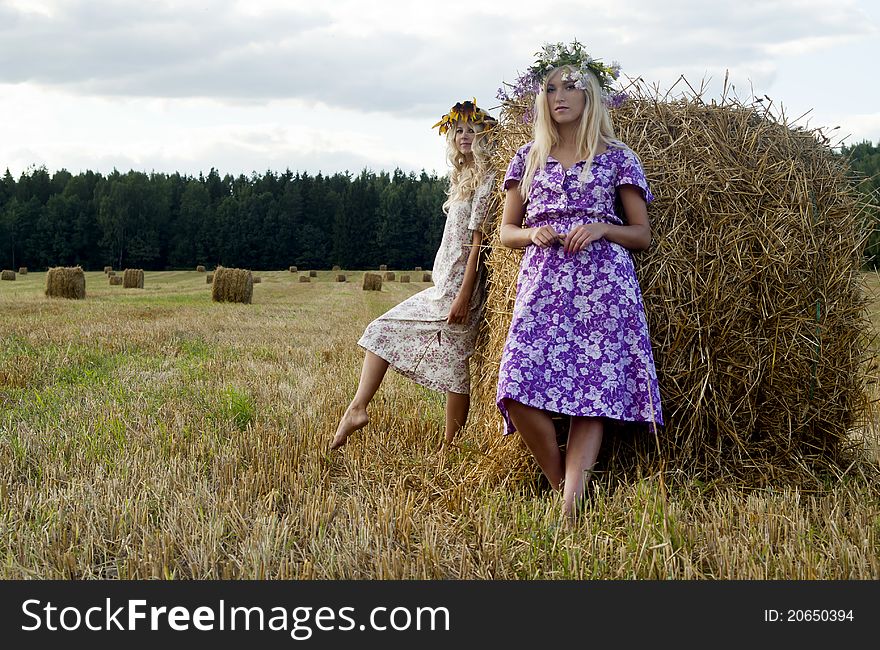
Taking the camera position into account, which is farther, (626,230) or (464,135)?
(464,135)

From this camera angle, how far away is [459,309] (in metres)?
4.52

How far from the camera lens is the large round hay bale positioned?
12.8ft

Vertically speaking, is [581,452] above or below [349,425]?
above

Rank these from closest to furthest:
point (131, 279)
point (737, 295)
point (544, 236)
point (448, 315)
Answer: point (544, 236) < point (737, 295) < point (448, 315) < point (131, 279)

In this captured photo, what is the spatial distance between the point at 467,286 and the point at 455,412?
2.61 ft

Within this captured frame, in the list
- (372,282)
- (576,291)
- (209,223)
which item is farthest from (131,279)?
(209,223)

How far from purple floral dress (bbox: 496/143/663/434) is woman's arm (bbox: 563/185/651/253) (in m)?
0.04

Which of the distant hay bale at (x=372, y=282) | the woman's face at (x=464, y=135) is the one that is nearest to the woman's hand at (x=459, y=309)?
the woman's face at (x=464, y=135)

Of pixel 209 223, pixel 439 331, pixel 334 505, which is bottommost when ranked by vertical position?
pixel 334 505

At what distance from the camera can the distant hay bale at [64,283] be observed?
800 inches

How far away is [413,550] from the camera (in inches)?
122

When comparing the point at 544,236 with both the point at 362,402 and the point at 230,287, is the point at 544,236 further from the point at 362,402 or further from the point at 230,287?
the point at 230,287

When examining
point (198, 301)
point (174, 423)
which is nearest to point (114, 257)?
point (198, 301)

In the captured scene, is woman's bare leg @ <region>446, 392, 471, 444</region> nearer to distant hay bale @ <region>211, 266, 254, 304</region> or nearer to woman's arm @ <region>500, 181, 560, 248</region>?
woman's arm @ <region>500, 181, 560, 248</region>
